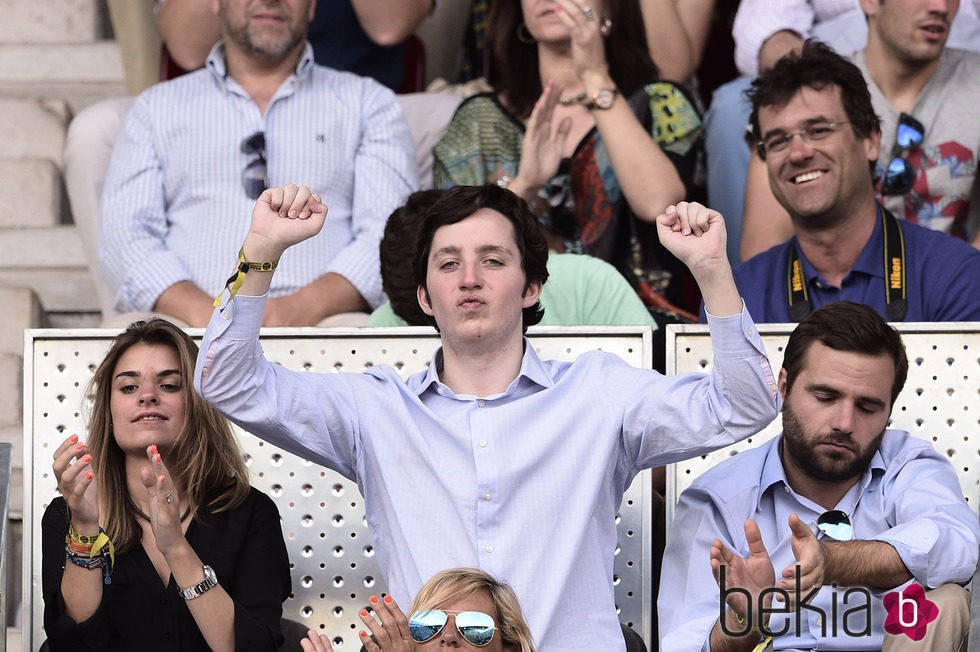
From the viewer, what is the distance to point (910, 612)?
2658mm

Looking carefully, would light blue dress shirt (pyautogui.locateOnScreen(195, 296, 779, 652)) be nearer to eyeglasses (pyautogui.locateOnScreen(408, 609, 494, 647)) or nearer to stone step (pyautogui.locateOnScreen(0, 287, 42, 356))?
eyeglasses (pyautogui.locateOnScreen(408, 609, 494, 647))

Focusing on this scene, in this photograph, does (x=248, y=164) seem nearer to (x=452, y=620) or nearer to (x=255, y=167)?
(x=255, y=167)

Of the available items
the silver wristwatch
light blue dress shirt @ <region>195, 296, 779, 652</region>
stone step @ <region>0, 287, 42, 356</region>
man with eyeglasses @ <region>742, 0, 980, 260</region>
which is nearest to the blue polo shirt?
man with eyeglasses @ <region>742, 0, 980, 260</region>

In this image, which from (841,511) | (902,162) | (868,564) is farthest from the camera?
(902,162)

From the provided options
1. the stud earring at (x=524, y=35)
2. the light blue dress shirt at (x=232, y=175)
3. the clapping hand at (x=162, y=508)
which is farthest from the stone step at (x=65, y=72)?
the clapping hand at (x=162, y=508)

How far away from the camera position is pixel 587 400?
2832mm

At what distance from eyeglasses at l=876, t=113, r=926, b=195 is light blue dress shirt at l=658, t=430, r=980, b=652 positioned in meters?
1.32

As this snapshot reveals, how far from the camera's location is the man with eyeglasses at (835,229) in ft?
11.8

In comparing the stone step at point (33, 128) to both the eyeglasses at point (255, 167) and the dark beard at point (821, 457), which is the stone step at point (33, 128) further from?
the dark beard at point (821, 457)

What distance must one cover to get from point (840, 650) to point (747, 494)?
0.33m

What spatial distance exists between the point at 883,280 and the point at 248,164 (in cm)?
179

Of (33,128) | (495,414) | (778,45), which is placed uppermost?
(778,45)

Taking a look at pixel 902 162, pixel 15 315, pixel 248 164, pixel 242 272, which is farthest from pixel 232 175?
pixel 902 162

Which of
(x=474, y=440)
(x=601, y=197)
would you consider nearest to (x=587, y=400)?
(x=474, y=440)
